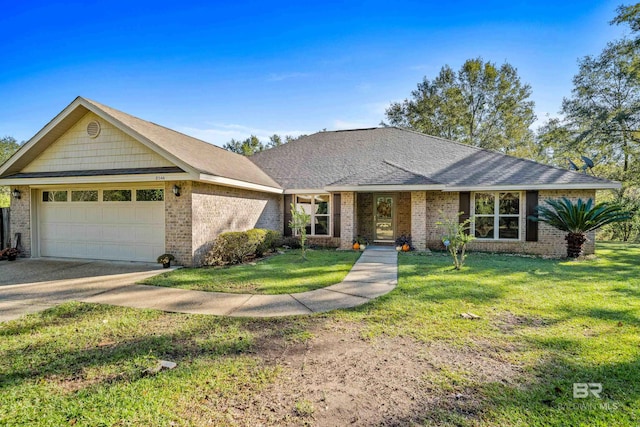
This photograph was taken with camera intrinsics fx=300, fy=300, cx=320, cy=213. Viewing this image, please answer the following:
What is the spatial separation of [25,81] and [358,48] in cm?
1433

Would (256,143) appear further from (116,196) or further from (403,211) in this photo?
(116,196)

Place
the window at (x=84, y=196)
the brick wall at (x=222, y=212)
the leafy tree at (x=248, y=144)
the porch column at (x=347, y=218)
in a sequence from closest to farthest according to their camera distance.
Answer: the brick wall at (x=222, y=212) → the window at (x=84, y=196) → the porch column at (x=347, y=218) → the leafy tree at (x=248, y=144)

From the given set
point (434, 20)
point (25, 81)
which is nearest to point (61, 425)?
point (434, 20)

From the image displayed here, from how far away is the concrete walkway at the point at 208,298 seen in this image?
4977mm

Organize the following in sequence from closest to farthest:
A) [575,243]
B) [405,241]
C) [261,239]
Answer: [575,243] → [261,239] → [405,241]

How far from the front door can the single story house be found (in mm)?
46

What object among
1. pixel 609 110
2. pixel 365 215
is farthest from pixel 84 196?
pixel 609 110

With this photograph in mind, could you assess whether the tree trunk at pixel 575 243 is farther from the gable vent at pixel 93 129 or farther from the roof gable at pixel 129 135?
the gable vent at pixel 93 129

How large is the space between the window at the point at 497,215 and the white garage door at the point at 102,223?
37.1 ft

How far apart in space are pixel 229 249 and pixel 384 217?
24.2 ft

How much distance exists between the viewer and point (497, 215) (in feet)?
38.0

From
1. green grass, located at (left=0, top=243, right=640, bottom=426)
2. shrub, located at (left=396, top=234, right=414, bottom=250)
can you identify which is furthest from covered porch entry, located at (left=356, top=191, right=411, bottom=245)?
green grass, located at (left=0, top=243, right=640, bottom=426)

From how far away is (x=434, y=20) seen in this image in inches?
418

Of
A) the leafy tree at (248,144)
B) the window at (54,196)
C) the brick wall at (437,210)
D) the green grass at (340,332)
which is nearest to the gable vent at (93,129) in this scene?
the window at (54,196)
